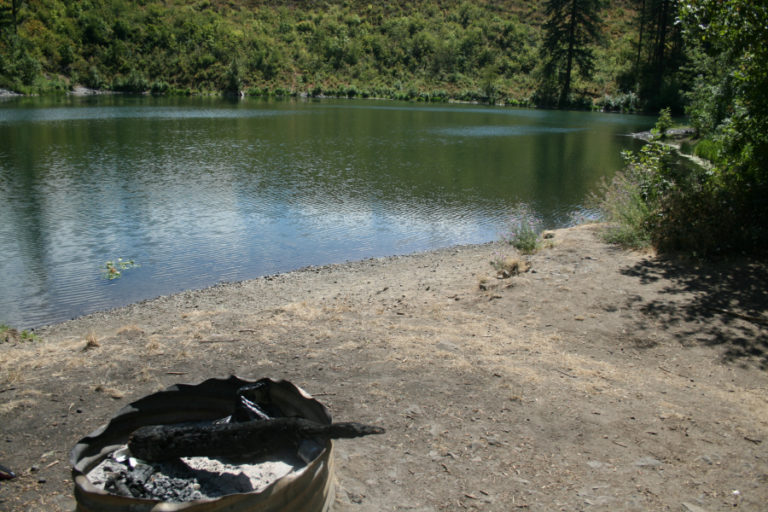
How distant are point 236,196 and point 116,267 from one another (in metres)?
6.65

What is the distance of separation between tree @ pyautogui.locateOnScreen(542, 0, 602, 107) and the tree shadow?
61.6 meters

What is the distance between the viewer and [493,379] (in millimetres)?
4984

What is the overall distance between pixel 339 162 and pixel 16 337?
676 inches

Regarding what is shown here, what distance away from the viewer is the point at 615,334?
6.07 m

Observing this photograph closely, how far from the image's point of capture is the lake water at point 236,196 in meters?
11.1

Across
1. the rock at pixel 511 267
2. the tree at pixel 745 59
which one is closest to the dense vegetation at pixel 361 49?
the tree at pixel 745 59

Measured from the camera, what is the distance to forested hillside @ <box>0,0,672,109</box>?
222 ft


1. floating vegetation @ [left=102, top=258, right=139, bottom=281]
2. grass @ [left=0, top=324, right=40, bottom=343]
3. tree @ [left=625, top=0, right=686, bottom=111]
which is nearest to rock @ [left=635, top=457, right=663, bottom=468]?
grass @ [left=0, top=324, right=40, bottom=343]

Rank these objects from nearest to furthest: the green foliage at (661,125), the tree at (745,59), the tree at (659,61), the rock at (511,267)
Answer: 1. the tree at (745,59)
2. the rock at (511,267)
3. the green foliage at (661,125)
4. the tree at (659,61)

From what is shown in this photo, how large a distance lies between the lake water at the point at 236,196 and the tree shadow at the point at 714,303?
625 cm

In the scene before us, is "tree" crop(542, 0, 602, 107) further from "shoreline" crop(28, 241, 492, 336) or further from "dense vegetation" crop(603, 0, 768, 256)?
"dense vegetation" crop(603, 0, 768, 256)

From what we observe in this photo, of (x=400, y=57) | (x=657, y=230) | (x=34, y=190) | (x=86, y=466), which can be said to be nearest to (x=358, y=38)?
(x=400, y=57)

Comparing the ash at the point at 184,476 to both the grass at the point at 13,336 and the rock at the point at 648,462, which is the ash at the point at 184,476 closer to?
the rock at the point at 648,462

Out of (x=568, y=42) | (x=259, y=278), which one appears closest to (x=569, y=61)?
(x=568, y=42)
